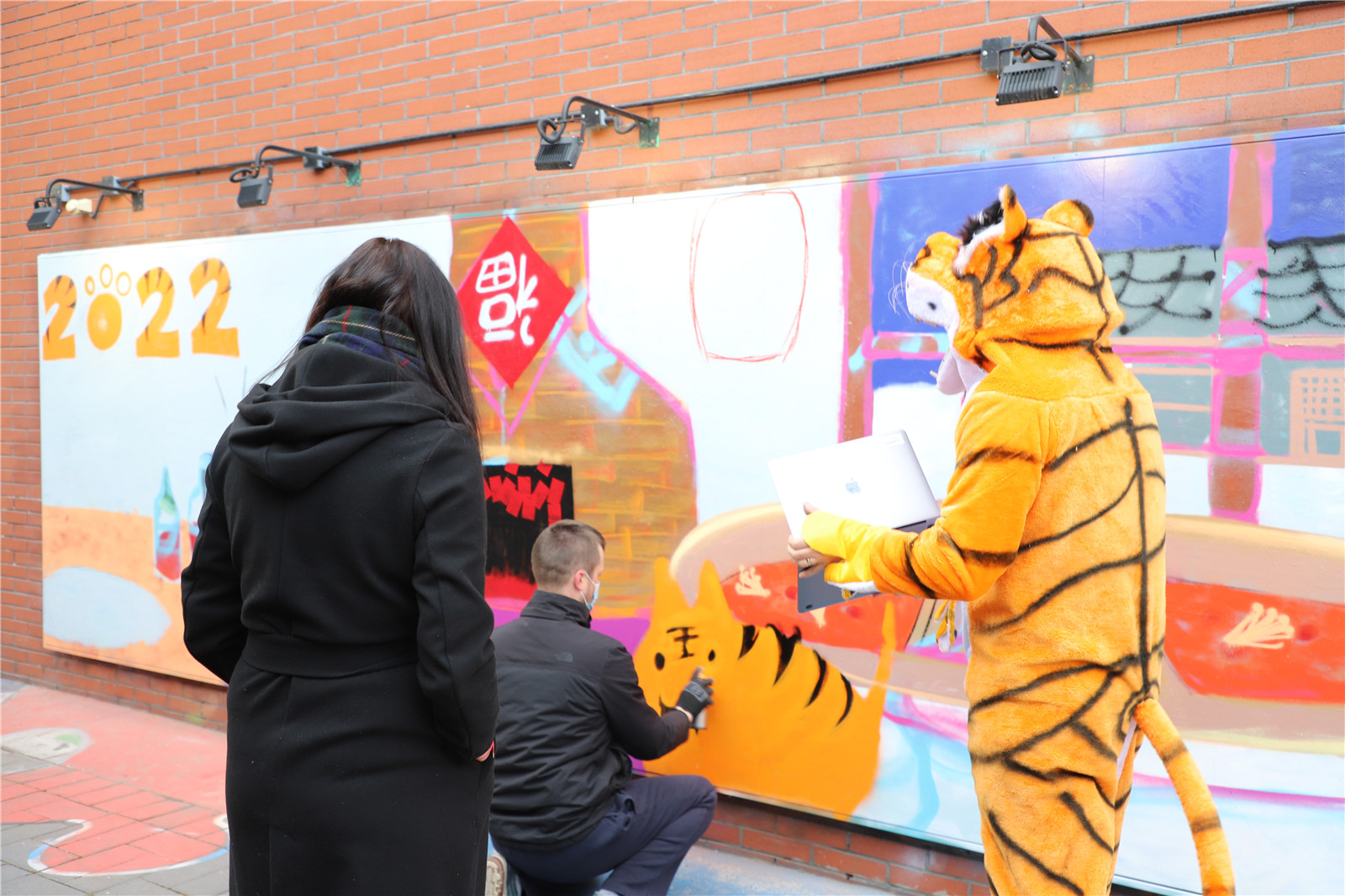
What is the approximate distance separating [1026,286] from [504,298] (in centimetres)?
271

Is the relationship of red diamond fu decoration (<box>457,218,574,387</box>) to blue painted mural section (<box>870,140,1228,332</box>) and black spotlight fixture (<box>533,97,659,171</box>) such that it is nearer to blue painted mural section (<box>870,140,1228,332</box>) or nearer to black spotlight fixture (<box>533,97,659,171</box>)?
black spotlight fixture (<box>533,97,659,171</box>)

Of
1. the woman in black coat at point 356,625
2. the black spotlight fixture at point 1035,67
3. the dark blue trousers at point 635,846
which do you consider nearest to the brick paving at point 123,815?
the dark blue trousers at point 635,846

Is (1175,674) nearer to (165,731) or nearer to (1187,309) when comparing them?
(1187,309)

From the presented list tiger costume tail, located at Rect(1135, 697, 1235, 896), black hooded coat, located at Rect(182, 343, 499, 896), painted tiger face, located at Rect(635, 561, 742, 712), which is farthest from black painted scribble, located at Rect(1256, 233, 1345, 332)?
black hooded coat, located at Rect(182, 343, 499, 896)

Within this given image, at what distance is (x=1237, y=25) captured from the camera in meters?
2.88

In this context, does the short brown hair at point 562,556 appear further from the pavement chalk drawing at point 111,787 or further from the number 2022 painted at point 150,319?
the number 2022 painted at point 150,319

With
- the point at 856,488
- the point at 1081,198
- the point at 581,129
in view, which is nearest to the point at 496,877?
the point at 856,488

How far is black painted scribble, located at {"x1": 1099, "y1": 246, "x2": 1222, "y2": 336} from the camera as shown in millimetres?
2881

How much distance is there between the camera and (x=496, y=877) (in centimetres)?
299

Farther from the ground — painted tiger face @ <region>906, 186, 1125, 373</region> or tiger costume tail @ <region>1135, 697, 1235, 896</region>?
painted tiger face @ <region>906, 186, 1125, 373</region>

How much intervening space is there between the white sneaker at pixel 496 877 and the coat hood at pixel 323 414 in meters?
1.59

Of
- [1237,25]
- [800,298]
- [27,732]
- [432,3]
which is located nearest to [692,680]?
[800,298]

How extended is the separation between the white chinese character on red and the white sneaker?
207 cm

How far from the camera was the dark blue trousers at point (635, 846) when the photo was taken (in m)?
3.04
